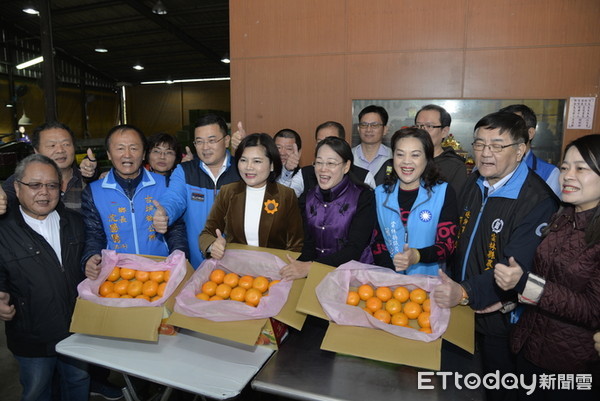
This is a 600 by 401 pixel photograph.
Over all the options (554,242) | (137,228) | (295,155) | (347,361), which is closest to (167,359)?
(347,361)

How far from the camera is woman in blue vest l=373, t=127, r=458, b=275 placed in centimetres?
184

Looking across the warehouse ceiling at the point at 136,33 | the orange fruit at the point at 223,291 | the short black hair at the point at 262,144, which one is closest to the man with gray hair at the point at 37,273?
the orange fruit at the point at 223,291

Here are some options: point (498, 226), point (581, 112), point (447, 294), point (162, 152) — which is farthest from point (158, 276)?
point (581, 112)

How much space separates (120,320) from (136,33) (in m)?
12.9

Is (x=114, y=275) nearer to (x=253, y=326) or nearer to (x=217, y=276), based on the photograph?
(x=217, y=276)

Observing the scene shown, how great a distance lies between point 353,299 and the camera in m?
1.54

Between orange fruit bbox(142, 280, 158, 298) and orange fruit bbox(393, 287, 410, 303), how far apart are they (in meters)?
1.04

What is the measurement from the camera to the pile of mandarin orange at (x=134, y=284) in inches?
64.7

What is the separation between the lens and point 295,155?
304 centimetres

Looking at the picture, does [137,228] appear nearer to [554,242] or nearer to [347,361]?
[347,361]

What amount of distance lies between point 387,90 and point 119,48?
41.7 feet

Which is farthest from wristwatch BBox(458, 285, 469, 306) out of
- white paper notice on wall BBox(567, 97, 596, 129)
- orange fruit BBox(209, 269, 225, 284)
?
white paper notice on wall BBox(567, 97, 596, 129)

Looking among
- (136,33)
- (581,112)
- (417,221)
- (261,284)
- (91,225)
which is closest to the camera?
(261,284)

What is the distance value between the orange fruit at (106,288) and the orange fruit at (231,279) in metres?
0.51
